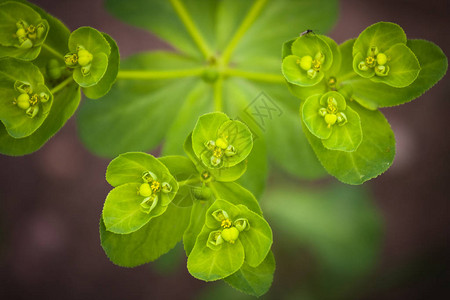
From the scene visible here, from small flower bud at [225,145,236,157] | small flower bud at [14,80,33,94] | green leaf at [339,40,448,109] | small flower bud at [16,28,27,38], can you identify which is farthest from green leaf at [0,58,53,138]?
green leaf at [339,40,448,109]

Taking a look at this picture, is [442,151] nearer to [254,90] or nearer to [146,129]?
[254,90]

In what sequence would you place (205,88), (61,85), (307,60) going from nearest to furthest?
(307,60) → (61,85) → (205,88)

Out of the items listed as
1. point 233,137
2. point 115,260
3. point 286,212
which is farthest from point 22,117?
point 286,212

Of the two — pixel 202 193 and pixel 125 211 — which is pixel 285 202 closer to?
pixel 202 193

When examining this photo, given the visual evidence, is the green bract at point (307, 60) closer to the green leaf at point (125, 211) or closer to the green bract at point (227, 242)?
the green bract at point (227, 242)

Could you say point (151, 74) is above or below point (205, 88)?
below

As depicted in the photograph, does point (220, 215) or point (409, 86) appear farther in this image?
point (409, 86)

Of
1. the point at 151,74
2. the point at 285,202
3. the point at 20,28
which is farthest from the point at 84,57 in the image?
the point at 285,202
